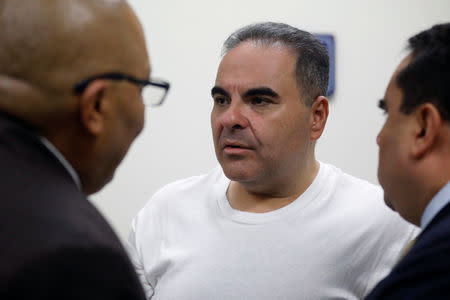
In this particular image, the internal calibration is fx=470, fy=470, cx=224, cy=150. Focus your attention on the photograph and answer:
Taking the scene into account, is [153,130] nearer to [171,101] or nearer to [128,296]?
[171,101]

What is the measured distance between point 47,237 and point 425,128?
0.63 metres

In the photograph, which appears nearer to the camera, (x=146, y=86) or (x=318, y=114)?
(x=146, y=86)

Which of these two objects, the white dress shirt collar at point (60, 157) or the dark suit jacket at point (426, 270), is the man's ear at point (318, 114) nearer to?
the dark suit jacket at point (426, 270)

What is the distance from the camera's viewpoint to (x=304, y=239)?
123 cm

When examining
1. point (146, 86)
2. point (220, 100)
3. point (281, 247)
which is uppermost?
point (146, 86)

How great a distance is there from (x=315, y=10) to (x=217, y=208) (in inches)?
57.2

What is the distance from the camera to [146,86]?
2.66 ft

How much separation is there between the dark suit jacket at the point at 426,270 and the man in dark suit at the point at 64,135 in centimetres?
40

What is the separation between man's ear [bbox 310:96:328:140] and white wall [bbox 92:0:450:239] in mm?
1020

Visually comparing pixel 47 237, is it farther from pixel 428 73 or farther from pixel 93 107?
pixel 428 73

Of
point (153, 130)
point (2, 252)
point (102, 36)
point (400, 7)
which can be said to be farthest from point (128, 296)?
point (400, 7)

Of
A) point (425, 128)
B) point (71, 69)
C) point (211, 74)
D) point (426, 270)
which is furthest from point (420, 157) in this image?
point (211, 74)

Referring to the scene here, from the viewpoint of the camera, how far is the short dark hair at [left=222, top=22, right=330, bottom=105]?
52.7 inches

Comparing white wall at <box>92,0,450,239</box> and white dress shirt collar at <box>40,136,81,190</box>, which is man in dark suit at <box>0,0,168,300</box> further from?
white wall at <box>92,0,450,239</box>
